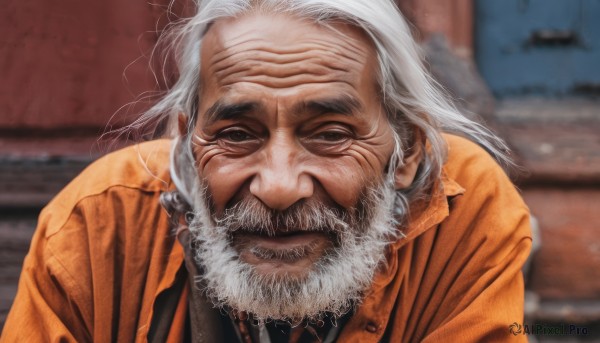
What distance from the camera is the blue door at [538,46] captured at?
13.1 feet

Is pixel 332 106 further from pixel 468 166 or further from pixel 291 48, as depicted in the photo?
pixel 468 166

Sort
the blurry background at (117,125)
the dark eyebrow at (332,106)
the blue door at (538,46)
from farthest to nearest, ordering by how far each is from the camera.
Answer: the blue door at (538,46), the blurry background at (117,125), the dark eyebrow at (332,106)

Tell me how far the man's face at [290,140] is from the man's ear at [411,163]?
0.22 meters

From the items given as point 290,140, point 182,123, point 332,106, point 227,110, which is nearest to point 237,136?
point 227,110

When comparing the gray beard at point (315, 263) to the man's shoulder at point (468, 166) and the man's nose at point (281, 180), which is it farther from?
the man's shoulder at point (468, 166)

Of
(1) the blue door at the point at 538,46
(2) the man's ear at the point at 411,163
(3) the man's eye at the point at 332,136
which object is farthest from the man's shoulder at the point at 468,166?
(1) the blue door at the point at 538,46

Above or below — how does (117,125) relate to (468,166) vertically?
below

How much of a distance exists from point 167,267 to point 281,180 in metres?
0.60

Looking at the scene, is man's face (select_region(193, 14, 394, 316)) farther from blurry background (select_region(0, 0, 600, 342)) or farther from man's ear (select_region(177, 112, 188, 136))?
blurry background (select_region(0, 0, 600, 342))

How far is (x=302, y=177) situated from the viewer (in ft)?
6.77

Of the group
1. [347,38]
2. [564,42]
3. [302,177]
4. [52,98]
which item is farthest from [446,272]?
[564,42]

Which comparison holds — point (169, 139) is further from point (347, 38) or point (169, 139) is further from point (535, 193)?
point (535, 193)

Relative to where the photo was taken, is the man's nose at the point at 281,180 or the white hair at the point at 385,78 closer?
the man's nose at the point at 281,180

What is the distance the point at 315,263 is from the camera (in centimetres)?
215
